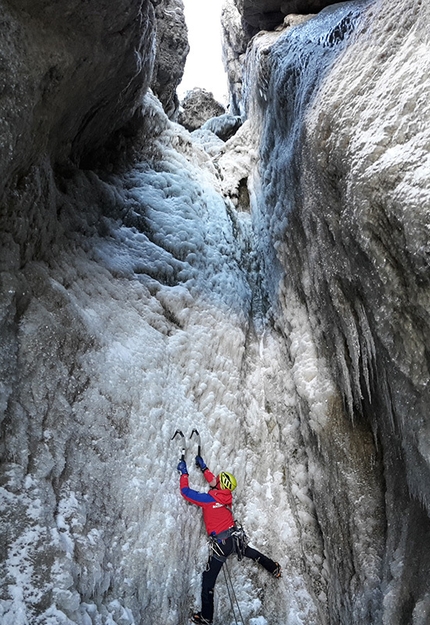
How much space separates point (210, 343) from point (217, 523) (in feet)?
5.64

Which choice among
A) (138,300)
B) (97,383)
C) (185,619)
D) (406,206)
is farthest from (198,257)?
(185,619)

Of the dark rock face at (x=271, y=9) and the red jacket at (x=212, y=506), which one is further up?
the dark rock face at (x=271, y=9)

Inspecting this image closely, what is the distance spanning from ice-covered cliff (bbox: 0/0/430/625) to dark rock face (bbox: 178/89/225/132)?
5808 millimetres

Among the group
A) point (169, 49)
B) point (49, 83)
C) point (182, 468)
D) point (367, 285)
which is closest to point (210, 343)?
point (182, 468)

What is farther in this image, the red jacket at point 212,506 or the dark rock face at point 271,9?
the dark rock face at point 271,9

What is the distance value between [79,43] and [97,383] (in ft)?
8.45

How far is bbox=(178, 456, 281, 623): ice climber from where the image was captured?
11.9 feet

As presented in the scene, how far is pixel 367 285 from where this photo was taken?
3.25 meters

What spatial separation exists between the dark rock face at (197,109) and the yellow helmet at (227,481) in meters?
8.99

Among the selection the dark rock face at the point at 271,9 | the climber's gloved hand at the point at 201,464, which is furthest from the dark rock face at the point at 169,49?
the climber's gloved hand at the point at 201,464

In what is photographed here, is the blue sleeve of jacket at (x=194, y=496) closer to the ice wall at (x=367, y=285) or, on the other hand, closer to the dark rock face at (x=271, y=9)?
the ice wall at (x=367, y=285)

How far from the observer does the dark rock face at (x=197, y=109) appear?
36.3 feet

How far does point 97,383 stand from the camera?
3.70m

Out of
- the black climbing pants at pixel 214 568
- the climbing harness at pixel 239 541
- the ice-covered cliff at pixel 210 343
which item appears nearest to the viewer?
the ice-covered cliff at pixel 210 343
